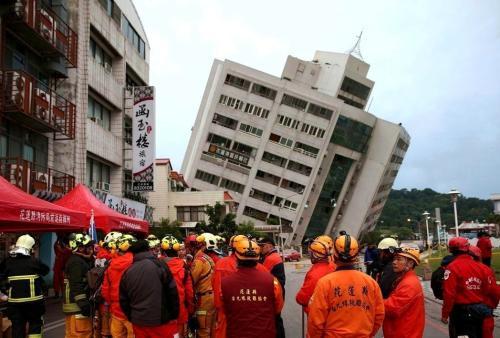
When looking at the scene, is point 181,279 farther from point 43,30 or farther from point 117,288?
point 43,30

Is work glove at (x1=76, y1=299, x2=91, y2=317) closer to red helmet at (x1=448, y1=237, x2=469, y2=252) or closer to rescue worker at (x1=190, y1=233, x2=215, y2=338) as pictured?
rescue worker at (x1=190, y1=233, x2=215, y2=338)

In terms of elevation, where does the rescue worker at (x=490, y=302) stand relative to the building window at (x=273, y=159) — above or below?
above

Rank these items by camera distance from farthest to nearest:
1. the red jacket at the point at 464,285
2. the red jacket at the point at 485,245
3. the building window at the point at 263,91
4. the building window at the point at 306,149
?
the building window at the point at 263,91 < the building window at the point at 306,149 < the red jacket at the point at 485,245 < the red jacket at the point at 464,285

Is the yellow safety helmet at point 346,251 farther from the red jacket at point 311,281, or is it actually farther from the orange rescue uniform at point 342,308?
the red jacket at point 311,281

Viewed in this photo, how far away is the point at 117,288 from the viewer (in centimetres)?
738

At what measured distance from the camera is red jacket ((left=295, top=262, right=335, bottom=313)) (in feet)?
20.1

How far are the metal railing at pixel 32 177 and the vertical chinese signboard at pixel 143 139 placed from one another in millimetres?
4767

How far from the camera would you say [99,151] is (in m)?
26.5

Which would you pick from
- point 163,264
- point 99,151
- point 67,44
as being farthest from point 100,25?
point 163,264

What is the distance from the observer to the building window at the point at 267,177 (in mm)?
74625

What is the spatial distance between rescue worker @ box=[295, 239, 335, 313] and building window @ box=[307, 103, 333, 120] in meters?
68.4

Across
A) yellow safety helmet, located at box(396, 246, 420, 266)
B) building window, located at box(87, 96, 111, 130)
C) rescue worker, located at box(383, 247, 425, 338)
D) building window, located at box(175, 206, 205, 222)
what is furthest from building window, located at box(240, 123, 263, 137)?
rescue worker, located at box(383, 247, 425, 338)

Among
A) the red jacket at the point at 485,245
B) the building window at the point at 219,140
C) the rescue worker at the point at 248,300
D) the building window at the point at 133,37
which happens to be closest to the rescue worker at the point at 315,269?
the rescue worker at the point at 248,300

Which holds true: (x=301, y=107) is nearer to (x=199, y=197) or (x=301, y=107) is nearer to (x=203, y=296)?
(x=199, y=197)
